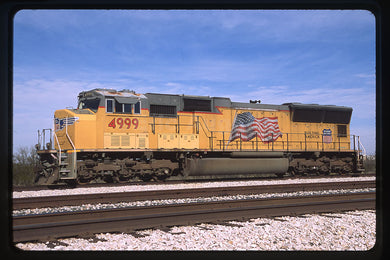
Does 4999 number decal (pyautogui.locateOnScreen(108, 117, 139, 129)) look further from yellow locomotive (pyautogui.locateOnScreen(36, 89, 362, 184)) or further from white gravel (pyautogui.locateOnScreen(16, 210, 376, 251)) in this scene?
white gravel (pyautogui.locateOnScreen(16, 210, 376, 251))

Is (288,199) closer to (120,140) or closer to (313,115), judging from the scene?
(120,140)

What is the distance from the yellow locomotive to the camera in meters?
12.5

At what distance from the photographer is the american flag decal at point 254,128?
15.0 meters

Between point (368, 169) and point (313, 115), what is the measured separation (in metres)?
9.84

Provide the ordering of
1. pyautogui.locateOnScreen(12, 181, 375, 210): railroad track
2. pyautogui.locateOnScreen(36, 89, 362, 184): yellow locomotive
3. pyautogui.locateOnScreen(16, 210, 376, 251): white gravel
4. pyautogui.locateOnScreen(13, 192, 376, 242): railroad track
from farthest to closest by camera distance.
Result: pyautogui.locateOnScreen(36, 89, 362, 184): yellow locomotive < pyautogui.locateOnScreen(12, 181, 375, 210): railroad track < pyautogui.locateOnScreen(13, 192, 376, 242): railroad track < pyautogui.locateOnScreen(16, 210, 376, 251): white gravel

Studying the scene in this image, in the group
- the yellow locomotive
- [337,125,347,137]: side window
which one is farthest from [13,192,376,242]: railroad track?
[337,125,347,137]: side window

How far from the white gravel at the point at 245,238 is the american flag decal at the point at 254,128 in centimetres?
871

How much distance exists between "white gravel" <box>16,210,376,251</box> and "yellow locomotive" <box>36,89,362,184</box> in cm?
735

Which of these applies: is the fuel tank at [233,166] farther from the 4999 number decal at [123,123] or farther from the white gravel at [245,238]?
the white gravel at [245,238]

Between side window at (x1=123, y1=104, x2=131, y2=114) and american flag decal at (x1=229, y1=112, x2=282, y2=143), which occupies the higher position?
side window at (x1=123, y1=104, x2=131, y2=114)

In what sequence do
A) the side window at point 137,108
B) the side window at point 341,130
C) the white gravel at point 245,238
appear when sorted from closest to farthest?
the white gravel at point 245,238, the side window at point 137,108, the side window at point 341,130

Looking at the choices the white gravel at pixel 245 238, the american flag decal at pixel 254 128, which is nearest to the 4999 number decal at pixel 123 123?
the american flag decal at pixel 254 128
